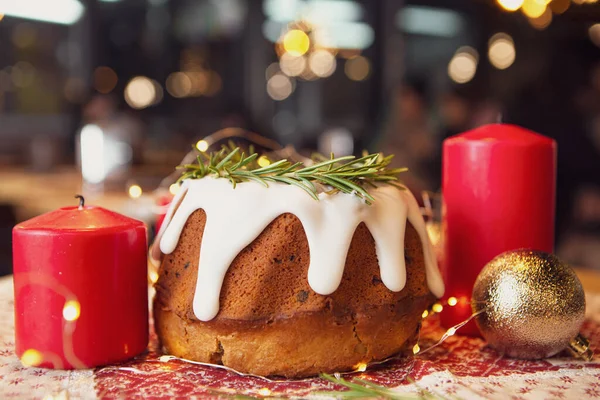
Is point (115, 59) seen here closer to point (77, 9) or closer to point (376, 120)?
point (77, 9)

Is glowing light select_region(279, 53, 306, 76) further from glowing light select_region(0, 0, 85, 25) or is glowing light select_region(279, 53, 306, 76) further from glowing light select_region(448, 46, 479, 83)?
glowing light select_region(0, 0, 85, 25)

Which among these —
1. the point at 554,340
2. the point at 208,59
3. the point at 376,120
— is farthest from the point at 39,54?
the point at 554,340

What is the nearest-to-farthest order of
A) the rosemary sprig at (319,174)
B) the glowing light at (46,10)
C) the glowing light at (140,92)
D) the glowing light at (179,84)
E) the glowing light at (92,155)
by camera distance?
the rosemary sprig at (319,174) → the glowing light at (92,155) → the glowing light at (46,10) → the glowing light at (140,92) → the glowing light at (179,84)

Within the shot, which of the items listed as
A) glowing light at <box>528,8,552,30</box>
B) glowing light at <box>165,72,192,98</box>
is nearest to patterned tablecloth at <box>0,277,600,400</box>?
glowing light at <box>528,8,552,30</box>

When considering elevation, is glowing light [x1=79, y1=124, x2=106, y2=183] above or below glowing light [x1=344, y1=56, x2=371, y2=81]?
below

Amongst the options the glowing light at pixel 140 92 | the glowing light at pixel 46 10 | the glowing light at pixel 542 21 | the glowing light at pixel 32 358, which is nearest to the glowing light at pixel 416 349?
the glowing light at pixel 32 358

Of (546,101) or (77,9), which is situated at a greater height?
(77,9)

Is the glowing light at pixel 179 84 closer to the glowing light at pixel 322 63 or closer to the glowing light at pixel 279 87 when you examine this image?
the glowing light at pixel 279 87
